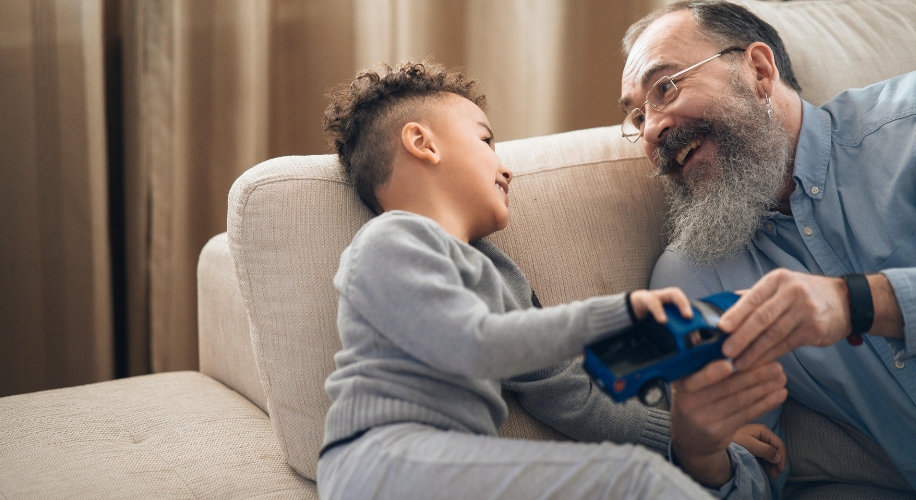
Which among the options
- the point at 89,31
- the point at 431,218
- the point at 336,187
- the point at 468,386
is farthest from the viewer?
the point at 89,31

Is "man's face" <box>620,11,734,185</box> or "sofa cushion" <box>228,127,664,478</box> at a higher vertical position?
"man's face" <box>620,11,734,185</box>

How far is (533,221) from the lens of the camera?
1.33m

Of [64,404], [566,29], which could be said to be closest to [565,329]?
[64,404]

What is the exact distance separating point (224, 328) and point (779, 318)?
1.06 m

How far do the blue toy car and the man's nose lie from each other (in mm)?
563

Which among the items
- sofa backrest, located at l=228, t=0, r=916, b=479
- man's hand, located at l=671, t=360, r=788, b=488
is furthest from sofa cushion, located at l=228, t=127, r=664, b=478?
man's hand, located at l=671, t=360, r=788, b=488

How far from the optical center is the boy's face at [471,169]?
1114 millimetres

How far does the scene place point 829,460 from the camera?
1.23 m

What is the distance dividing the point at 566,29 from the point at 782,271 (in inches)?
58.5

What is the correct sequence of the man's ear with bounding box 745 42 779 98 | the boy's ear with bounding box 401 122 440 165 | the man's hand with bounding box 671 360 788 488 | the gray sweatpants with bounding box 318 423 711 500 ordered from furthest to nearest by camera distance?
the man's ear with bounding box 745 42 779 98, the boy's ear with bounding box 401 122 440 165, the man's hand with bounding box 671 360 788 488, the gray sweatpants with bounding box 318 423 711 500

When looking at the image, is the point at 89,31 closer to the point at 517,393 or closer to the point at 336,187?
the point at 336,187

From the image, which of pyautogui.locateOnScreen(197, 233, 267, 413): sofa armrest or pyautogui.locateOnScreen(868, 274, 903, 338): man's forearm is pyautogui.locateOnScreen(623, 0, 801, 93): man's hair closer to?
pyautogui.locateOnScreen(868, 274, 903, 338): man's forearm

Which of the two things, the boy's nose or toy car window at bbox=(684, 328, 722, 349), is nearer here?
toy car window at bbox=(684, 328, 722, 349)

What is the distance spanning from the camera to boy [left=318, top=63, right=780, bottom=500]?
0.83 metres
